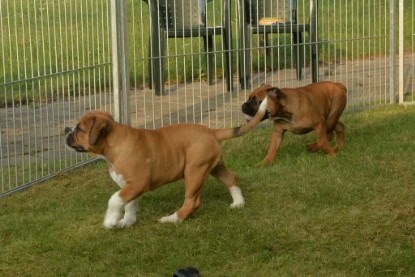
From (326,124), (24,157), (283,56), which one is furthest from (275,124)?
(283,56)

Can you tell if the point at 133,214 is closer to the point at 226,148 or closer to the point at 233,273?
the point at 233,273

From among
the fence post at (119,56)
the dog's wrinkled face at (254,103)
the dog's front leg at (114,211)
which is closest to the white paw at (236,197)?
the dog's front leg at (114,211)

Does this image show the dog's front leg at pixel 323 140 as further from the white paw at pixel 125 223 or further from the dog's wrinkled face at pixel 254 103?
the white paw at pixel 125 223

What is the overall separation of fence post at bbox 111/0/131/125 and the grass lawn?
733 millimetres

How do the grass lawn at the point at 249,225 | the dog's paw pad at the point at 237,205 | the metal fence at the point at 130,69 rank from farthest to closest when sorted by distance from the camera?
1. the metal fence at the point at 130,69
2. the dog's paw pad at the point at 237,205
3. the grass lawn at the point at 249,225

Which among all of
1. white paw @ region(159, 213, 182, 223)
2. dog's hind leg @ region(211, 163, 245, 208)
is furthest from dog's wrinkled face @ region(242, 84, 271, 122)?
white paw @ region(159, 213, 182, 223)

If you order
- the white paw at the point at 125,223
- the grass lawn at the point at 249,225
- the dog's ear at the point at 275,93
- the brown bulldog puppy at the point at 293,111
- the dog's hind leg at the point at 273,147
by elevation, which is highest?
the dog's ear at the point at 275,93

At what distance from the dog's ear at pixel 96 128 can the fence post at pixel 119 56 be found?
7.99ft

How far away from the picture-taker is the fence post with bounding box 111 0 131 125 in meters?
8.51

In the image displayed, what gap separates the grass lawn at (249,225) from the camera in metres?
5.45

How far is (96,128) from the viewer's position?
6.12 meters

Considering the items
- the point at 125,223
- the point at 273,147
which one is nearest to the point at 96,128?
the point at 125,223

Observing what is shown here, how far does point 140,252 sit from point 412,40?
7.84 m

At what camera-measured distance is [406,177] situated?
24.2 feet
